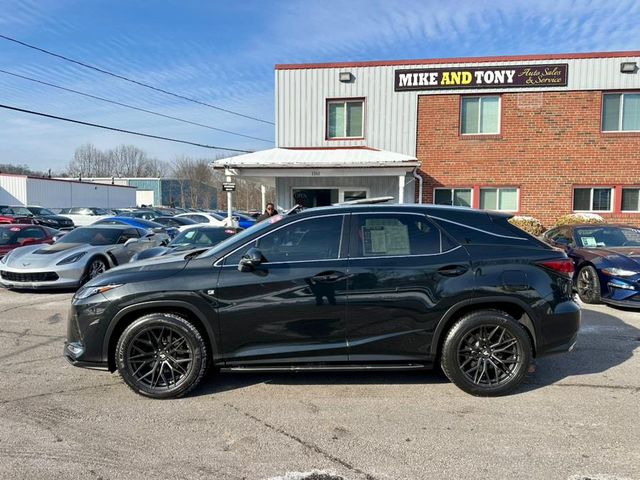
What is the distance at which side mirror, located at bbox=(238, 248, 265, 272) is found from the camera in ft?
12.9

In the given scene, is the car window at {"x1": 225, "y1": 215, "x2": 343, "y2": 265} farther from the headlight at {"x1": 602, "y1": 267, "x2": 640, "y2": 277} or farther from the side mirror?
the headlight at {"x1": 602, "y1": 267, "x2": 640, "y2": 277}

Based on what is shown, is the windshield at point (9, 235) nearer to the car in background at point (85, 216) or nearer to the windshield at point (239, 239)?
the windshield at point (239, 239)

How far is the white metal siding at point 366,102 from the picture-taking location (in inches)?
647

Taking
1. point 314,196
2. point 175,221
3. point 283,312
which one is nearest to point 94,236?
point 283,312

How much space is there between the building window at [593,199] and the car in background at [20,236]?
647 inches

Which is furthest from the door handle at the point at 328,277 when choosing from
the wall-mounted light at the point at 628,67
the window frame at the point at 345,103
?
the wall-mounted light at the point at 628,67

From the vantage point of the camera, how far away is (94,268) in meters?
9.42

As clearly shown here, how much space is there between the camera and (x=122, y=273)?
4125mm

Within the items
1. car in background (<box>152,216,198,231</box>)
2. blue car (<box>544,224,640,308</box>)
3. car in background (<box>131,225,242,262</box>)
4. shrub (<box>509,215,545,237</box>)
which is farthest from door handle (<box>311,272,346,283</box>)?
car in background (<box>152,216,198,231</box>)

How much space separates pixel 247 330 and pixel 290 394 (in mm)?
711

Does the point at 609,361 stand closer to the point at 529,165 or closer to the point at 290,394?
the point at 290,394

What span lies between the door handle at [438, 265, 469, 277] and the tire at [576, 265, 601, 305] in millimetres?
4663

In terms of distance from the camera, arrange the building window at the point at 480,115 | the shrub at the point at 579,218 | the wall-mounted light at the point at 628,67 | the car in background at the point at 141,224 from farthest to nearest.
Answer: the building window at the point at 480,115 → the wall-mounted light at the point at 628,67 → the shrub at the point at 579,218 → the car in background at the point at 141,224

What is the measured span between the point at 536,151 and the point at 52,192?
157 feet
